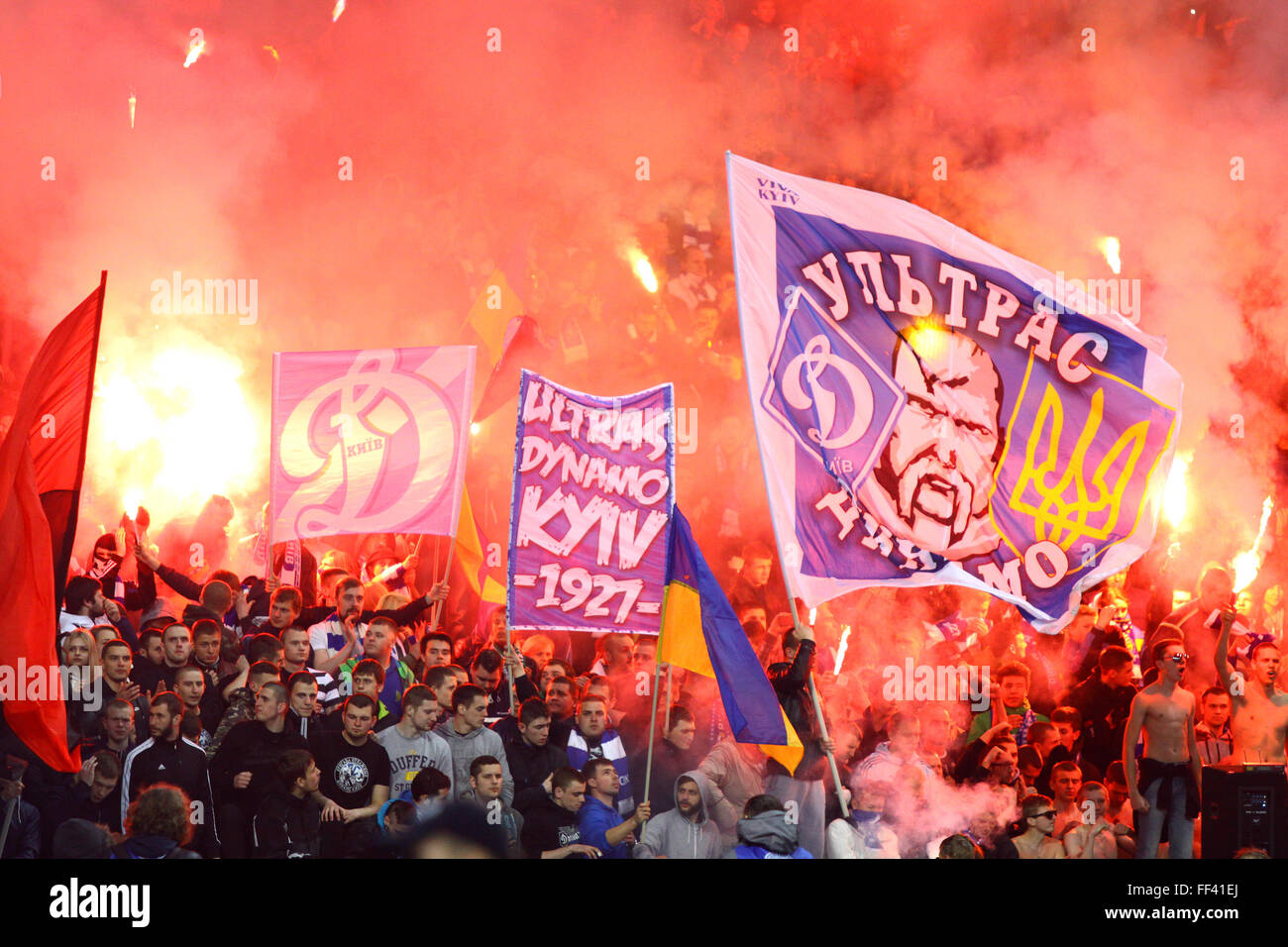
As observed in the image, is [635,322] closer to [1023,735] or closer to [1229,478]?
[1229,478]

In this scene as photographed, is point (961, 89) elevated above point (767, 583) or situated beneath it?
elevated above

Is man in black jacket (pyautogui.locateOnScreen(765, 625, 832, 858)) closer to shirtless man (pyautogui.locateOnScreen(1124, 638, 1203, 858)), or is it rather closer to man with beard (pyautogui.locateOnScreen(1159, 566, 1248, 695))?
shirtless man (pyautogui.locateOnScreen(1124, 638, 1203, 858))

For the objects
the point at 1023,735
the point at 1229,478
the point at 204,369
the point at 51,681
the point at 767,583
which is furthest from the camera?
the point at 204,369

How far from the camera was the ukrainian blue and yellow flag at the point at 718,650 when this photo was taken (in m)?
5.20

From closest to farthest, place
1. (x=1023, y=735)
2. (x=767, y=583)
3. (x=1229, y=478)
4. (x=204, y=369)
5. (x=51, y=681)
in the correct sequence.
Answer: (x=51, y=681)
(x=1023, y=735)
(x=767, y=583)
(x=1229, y=478)
(x=204, y=369)

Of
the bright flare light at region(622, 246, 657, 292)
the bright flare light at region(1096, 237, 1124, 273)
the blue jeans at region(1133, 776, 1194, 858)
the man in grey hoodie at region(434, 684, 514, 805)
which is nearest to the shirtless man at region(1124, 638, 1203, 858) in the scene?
the blue jeans at region(1133, 776, 1194, 858)

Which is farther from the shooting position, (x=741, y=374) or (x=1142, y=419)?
(x=741, y=374)

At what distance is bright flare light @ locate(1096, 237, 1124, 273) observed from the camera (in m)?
9.62

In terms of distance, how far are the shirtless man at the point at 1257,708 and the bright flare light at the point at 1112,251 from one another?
412 cm

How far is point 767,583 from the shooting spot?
8156mm

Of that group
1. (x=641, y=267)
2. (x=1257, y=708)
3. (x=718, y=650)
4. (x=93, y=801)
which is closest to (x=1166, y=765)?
(x=1257, y=708)

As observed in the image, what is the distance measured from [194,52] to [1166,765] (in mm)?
8166

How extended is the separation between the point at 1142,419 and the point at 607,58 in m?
6.06

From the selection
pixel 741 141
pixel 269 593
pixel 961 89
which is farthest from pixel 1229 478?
pixel 269 593
